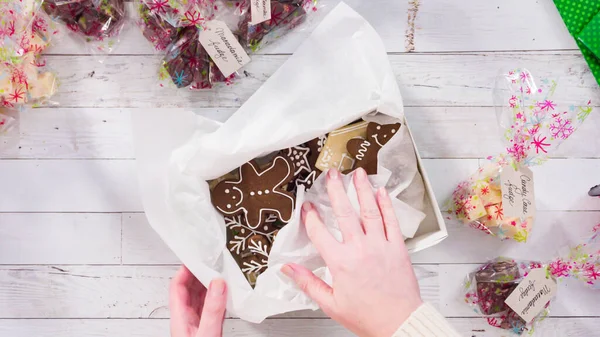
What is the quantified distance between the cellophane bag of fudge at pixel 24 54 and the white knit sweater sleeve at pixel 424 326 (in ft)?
2.88

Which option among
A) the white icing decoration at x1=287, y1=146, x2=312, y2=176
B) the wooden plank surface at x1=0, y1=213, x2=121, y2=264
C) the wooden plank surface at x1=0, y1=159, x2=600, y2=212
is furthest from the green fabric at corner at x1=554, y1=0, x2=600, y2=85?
the wooden plank surface at x1=0, y1=213, x2=121, y2=264

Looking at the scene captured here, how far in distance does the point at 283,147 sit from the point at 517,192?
1.50 feet

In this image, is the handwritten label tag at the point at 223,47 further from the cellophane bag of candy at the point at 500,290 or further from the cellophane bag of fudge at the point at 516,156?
the cellophane bag of candy at the point at 500,290

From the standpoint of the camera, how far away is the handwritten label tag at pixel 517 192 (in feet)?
3.23

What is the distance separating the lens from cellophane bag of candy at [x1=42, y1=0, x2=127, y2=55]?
106 centimetres

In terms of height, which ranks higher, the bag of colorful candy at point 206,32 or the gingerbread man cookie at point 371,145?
the bag of colorful candy at point 206,32

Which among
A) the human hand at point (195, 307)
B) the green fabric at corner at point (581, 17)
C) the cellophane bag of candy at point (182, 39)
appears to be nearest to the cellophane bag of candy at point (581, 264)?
the green fabric at corner at point (581, 17)

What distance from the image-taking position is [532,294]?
1085 millimetres

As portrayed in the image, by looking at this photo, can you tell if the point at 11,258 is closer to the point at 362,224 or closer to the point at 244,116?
the point at 244,116

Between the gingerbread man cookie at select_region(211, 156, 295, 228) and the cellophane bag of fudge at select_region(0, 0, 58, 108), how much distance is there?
1.48 ft

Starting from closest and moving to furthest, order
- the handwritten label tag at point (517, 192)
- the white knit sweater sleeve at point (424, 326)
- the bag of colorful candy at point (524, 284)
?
the white knit sweater sleeve at point (424, 326) → the handwritten label tag at point (517, 192) → the bag of colorful candy at point (524, 284)

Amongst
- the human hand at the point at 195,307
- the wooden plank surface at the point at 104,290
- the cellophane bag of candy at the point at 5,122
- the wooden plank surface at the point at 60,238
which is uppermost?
the cellophane bag of candy at the point at 5,122

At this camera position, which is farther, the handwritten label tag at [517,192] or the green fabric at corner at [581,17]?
the green fabric at corner at [581,17]

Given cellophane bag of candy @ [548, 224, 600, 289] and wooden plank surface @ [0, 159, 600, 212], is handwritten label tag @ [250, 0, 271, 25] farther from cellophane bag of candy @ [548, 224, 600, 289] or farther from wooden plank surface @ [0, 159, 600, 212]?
cellophane bag of candy @ [548, 224, 600, 289]
